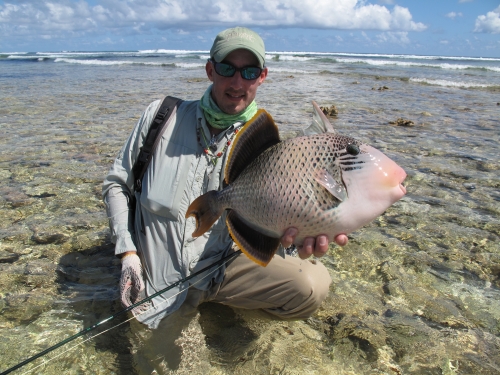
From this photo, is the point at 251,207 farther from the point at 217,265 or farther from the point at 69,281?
the point at 69,281

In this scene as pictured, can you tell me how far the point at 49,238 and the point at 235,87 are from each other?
103 inches

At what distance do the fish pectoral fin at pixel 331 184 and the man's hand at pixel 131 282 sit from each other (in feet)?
4.42

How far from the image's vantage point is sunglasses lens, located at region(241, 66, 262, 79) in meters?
2.70

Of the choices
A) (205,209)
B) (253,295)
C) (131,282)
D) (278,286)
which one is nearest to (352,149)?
(205,209)

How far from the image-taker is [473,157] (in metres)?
6.91

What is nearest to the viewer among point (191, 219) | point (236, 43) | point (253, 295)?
point (236, 43)

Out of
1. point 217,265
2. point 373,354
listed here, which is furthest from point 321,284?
point 217,265

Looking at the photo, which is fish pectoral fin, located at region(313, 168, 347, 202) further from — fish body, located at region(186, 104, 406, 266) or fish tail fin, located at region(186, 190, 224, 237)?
fish tail fin, located at region(186, 190, 224, 237)

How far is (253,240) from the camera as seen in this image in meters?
2.24

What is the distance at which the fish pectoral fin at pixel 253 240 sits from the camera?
2.21 meters

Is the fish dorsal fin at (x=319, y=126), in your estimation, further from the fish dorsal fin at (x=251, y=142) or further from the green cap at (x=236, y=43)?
the green cap at (x=236, y=43)

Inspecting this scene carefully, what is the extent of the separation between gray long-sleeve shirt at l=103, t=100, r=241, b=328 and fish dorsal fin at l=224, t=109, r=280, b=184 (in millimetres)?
512

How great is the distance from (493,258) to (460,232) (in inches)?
20.3

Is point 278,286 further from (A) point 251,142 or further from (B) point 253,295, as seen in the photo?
(A) point 251,142
